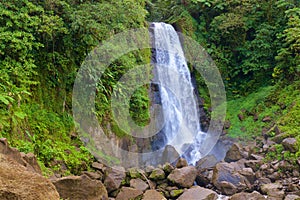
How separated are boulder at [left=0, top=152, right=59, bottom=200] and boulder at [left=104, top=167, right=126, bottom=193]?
3.95 meters

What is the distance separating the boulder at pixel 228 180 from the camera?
25.8 ft

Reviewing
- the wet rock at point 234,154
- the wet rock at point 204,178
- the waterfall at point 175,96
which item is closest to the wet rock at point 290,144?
the wet rock at point 234,154

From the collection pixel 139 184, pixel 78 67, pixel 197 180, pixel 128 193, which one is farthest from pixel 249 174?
pixel 78 67

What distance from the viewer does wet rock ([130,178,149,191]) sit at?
7070mm

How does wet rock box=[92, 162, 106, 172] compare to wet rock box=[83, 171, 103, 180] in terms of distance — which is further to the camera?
wet rock box=[92, 162, 106, 172]

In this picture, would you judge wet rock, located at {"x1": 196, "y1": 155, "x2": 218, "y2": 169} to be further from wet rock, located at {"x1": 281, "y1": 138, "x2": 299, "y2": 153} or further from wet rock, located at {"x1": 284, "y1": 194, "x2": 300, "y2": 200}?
wet rock, located at {"x1": 284, "y1": 194, "x2": 300, "y2": 200}

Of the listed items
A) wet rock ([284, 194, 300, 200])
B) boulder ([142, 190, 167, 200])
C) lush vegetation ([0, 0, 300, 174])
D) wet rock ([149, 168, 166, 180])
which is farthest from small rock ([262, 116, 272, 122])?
boulder ([142, 190, 167, 200])

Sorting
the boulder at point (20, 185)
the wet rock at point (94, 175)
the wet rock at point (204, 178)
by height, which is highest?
the boulder at point (20, 185)

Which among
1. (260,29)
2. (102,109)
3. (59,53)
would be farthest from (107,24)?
(260,29)

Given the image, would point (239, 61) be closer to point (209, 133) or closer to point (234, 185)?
point (209, 133)

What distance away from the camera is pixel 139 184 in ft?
23.6

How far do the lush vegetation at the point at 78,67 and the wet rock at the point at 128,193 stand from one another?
116 centimetres

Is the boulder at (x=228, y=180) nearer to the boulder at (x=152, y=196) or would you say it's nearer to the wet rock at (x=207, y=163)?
the wet rock at (x=207, y=163)

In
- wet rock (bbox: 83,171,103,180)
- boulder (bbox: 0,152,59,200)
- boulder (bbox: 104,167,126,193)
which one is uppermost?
boulder (bbox: 0,152,59,200)
